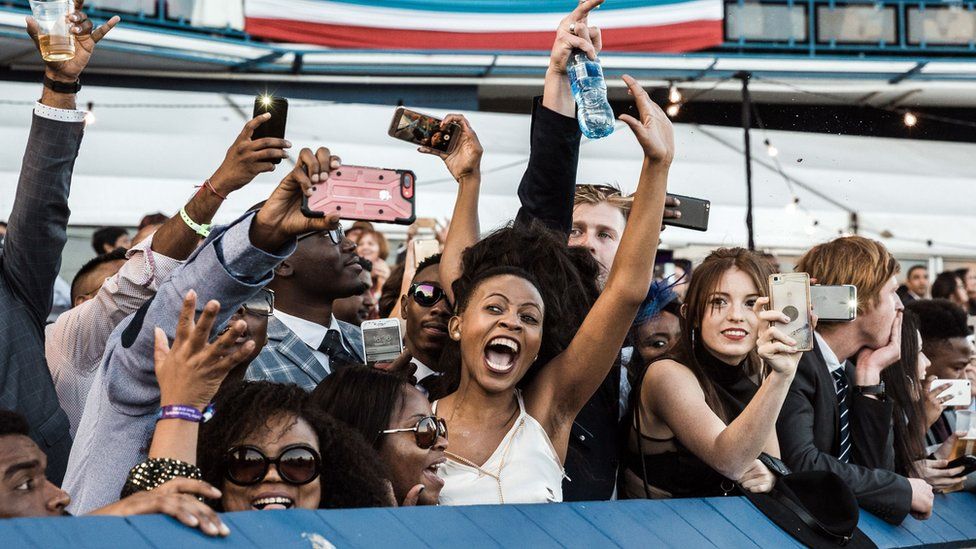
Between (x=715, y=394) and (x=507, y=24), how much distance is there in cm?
858

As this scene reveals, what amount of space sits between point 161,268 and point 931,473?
9.55ft

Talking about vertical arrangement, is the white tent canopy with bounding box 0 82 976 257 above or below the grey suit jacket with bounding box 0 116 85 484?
above

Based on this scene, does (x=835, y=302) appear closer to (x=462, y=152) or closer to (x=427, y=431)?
(x=462, y=152)

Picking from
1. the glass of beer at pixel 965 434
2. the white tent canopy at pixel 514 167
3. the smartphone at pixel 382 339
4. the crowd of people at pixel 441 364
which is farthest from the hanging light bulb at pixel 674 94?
the smartphone at pixel 382 339

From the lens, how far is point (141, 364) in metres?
2.57

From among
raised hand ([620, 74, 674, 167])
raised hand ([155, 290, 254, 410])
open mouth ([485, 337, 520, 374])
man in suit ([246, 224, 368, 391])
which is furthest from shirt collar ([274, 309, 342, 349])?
raised hand ([155, 290, 254, 410])

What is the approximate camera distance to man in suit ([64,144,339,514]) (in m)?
2.52

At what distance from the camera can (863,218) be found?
11.7 m

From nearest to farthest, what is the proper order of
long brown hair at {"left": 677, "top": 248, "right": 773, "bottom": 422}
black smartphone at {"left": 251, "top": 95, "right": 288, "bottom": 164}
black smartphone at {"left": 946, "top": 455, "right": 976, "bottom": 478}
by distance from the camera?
black smartphone at {"left": 251, "top": 95, "right": 288, "bottom": 164} < long brown hair at {"left": 677, "top": 248, "right": 773, "bottom": 422} < black smartphone at {"left": 946, "top": 455, "right": 976, "bottom": 478}

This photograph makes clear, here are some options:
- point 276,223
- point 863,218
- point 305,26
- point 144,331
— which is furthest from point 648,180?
point 863,218

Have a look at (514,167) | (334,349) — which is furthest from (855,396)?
(514,167)

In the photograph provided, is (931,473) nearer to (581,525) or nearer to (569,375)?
(569,375)

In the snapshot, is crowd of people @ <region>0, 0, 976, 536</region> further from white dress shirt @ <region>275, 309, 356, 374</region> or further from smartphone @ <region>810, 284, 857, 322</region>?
smartphone @ <region>810, 284, 857, 322</region>

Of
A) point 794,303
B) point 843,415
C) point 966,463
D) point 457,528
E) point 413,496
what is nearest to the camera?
point 457,528
